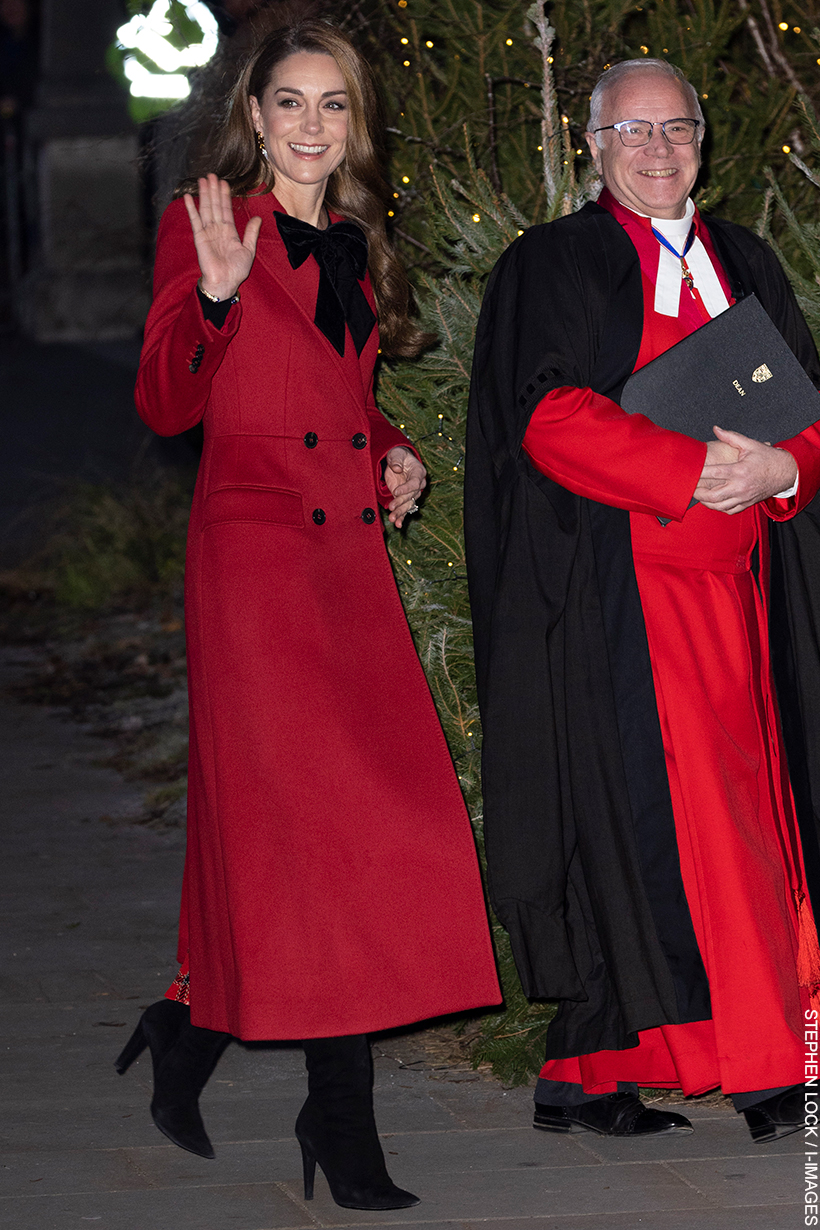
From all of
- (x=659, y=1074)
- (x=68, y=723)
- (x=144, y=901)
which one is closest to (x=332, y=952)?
(x=659, y=1074)

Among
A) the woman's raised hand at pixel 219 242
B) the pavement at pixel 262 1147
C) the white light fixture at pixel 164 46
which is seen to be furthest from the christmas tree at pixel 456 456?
the white light fixture at pixel 164 46

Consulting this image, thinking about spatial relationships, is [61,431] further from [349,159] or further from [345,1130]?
[345,1130]

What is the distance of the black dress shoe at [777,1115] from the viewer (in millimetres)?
3660

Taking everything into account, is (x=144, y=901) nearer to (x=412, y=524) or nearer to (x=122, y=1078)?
(x=122, y=1078)

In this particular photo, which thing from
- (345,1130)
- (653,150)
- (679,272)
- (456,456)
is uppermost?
(653,150)

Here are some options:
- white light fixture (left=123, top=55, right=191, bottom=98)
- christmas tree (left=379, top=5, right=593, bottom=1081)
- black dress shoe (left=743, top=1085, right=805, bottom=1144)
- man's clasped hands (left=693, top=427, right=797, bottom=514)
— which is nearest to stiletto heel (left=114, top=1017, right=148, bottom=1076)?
christmas tree (left=379, top=5, right=593, bottom=1081)

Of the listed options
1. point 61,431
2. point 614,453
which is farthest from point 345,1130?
point 61,431

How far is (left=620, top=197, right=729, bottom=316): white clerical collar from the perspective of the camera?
3.74 meters

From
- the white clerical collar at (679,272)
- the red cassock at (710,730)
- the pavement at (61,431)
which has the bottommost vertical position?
the red cassock at (710,730)

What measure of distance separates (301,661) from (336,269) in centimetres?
84

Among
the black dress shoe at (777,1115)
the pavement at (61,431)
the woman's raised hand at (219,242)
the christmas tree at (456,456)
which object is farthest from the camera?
the pavement at (61,431)

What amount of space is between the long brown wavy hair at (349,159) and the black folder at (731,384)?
0.57 m

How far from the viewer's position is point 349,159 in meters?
3.71

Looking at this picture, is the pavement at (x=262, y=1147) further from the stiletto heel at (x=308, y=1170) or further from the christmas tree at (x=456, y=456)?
the christmas tree at (x=456, y=456)
